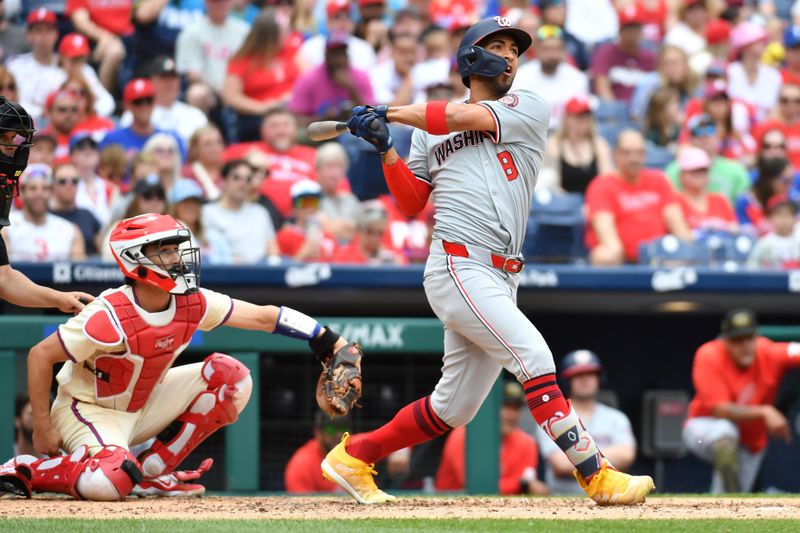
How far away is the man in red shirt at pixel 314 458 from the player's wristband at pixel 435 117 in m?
2.42

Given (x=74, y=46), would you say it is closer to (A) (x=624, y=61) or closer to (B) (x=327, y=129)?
(A) (x=624, y=61)

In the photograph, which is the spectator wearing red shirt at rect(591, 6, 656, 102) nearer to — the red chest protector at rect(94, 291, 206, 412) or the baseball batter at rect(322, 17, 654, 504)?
the baseball batter at rect(322, 17, 654, 504)

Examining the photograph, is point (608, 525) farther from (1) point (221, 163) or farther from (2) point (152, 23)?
(2) point (152, 23)

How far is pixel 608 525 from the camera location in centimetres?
417

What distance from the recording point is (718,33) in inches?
447

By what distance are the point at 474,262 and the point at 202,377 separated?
4.50 feet

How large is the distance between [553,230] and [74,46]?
11.6 ft

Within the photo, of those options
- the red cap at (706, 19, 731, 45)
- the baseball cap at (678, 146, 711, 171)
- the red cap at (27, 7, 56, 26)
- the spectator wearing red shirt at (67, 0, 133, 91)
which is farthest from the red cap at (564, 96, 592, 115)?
the red cap at (27, 7, 56, 26)

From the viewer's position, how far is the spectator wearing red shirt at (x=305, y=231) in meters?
7.82

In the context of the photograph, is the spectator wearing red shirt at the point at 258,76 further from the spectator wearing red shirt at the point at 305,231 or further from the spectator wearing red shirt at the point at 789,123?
the spectator wearing red shirt at the point at 789,123

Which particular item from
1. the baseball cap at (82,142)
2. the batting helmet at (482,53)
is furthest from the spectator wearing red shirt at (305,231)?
the batting helmet at (482,53)

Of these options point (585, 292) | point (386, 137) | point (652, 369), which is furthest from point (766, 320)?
point (386, 137)

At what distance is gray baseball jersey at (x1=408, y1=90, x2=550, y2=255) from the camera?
4.59 m

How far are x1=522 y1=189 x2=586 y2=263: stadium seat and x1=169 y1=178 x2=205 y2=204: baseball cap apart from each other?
1.98 m
